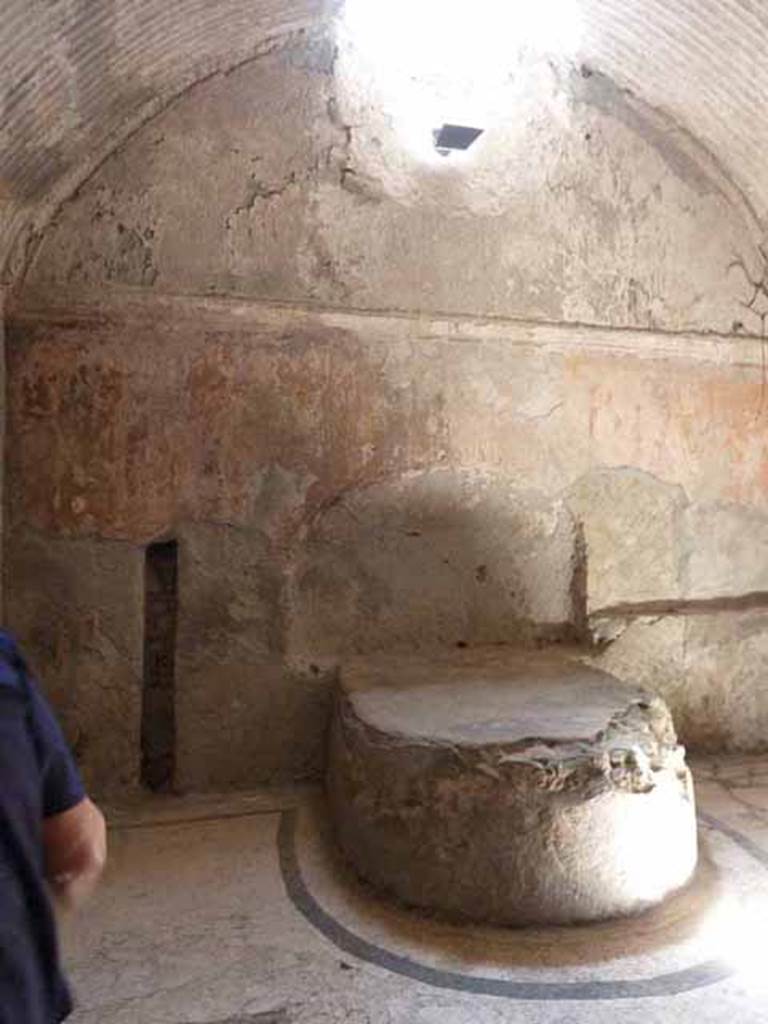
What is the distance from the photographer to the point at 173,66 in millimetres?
3508

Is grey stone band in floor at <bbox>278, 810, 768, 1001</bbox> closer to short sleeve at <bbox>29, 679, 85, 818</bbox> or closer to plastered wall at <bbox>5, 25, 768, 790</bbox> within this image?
plastered wall at <bbox>5, 25, 768, 790</bbox>

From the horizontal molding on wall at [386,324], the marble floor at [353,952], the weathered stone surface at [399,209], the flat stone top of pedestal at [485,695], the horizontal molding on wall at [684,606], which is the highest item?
the weathered stone surface at [399,209]

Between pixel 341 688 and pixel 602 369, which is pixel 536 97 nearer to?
pixel 602 369

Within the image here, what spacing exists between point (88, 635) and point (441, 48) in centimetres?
316

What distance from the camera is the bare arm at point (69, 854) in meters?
1.30

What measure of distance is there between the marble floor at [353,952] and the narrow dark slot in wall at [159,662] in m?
0.49

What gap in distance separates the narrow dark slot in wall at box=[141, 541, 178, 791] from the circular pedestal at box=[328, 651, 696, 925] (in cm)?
111

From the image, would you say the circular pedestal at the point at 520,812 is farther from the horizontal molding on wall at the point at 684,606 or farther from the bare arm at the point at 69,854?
the bare arm at the point at 69,854

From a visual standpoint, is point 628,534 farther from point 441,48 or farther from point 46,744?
point 46,744

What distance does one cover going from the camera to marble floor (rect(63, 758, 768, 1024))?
2.33 meters

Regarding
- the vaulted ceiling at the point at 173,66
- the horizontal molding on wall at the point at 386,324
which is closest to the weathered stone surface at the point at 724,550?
the horizontal molding on wall at the point at 386,324

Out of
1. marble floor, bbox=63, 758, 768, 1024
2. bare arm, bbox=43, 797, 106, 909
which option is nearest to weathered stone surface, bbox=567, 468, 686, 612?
marble floor, bbox=63, 758, 768, 1024

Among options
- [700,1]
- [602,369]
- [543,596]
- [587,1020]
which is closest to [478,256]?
[602,369]

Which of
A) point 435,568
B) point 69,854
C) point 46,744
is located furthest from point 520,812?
A: point 46,744
